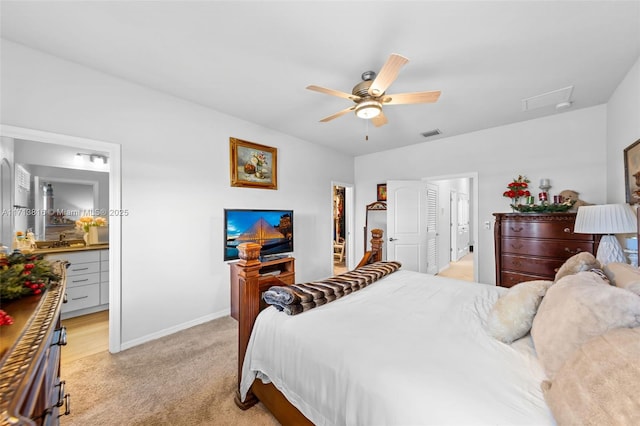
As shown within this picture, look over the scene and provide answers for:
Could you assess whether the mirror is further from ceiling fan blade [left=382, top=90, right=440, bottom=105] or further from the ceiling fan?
ceiling fan blade [left=382, top=90, right=440, bottom=105]

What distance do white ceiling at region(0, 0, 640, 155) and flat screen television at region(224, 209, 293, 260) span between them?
4.71 ft

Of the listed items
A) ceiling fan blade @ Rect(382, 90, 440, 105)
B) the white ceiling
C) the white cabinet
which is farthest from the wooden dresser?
the white cabinet

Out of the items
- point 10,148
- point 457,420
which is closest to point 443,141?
point 457,420

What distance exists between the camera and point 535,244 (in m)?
2.92

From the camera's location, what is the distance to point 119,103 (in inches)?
95.4

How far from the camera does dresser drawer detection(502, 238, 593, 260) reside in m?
2.67

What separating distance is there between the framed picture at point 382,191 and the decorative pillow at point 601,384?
430cm

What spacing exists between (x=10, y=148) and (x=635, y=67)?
Result: 20.7 ft

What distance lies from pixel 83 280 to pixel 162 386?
7.39 feet

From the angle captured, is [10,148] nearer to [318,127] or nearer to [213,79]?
[213,79]

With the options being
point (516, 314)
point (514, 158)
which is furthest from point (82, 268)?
point (514, 158)

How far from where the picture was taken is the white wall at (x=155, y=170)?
2061mm

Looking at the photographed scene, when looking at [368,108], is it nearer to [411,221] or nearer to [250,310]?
[250,310]

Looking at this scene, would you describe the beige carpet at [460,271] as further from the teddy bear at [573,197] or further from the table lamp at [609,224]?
the table lamp at [609,224]
